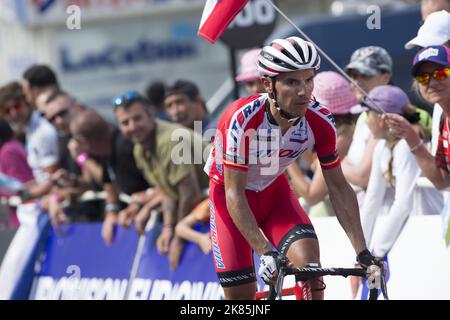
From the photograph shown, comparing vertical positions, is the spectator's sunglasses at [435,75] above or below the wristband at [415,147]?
above

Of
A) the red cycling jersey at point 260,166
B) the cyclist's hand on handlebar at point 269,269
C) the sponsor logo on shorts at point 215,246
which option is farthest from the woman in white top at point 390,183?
the cyclist's hand on handlebar at point 269,269

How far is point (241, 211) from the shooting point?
20.2 ft

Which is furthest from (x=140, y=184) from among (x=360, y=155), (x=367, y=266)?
(x=367, y=266)

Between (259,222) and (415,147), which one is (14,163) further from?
(415,147)

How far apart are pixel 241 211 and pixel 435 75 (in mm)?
1722

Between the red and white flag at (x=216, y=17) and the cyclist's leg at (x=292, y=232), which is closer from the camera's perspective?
the cyclist's leg at (x=292, y=232)

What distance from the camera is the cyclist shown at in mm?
6137

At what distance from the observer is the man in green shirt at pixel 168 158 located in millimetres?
8859

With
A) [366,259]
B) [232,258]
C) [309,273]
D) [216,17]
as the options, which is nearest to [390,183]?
[232,258]

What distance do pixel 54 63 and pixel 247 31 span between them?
19.3 m

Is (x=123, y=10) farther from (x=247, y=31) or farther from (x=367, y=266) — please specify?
(x=367, y=266)

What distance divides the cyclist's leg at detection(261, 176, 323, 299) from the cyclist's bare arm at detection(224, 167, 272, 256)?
16.9 inches

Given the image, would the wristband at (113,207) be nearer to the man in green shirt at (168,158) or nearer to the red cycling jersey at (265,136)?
the man in green shirt at (168,158)

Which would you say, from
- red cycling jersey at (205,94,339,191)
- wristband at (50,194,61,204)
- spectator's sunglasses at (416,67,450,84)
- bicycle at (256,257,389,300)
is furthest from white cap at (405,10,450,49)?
wristband at (50,194,61,204)
